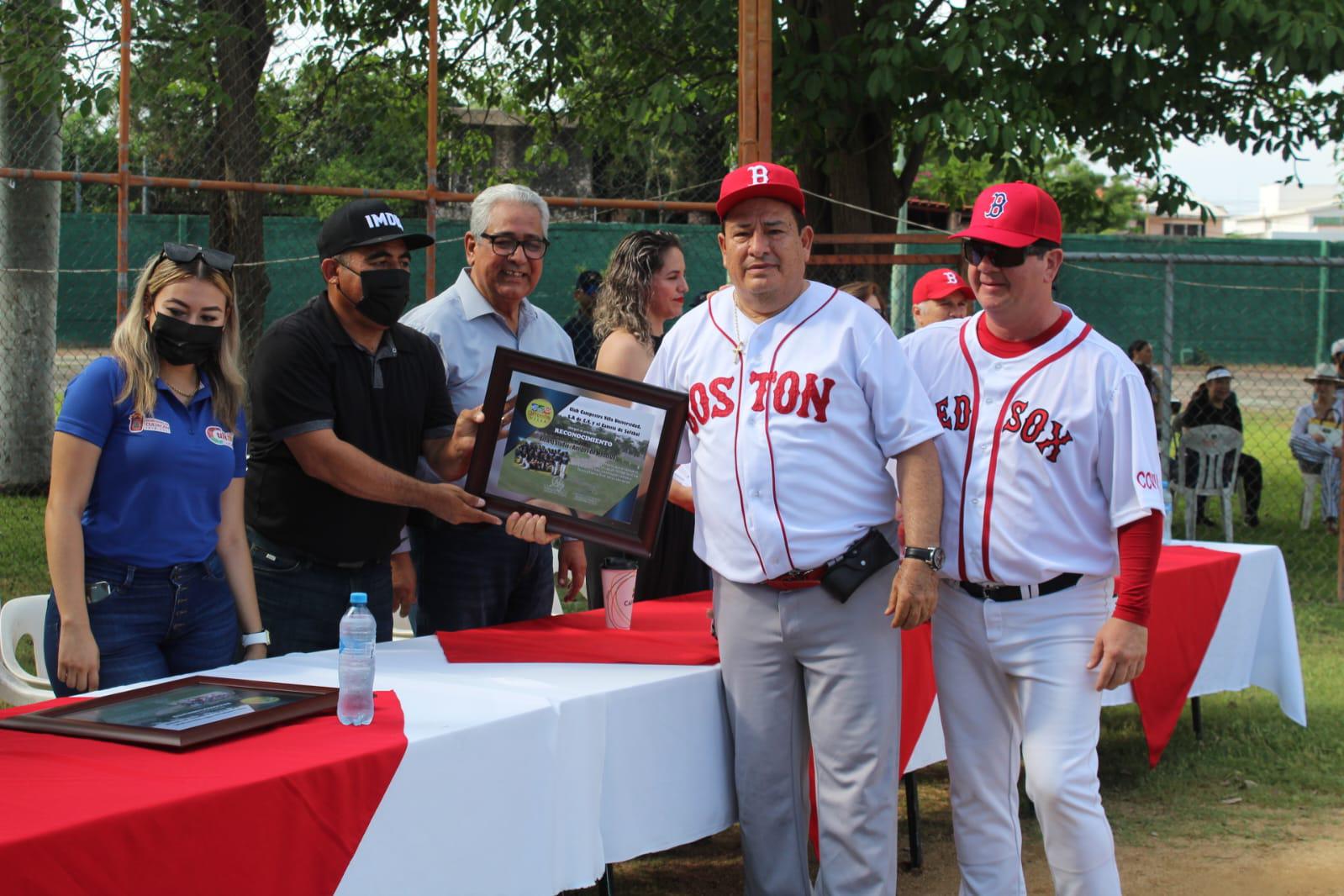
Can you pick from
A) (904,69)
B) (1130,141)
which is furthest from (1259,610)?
(1130,141)

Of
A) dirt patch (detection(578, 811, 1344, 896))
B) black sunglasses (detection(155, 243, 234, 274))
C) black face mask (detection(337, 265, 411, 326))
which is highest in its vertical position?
black sunglasses (detection(155, 243, 234, 274))

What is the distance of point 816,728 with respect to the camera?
3.36 m

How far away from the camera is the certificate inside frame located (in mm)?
3498

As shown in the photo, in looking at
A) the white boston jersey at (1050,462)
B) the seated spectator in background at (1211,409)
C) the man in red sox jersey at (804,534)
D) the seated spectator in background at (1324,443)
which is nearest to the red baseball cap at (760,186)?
the man in red sox jersey at (804,534)

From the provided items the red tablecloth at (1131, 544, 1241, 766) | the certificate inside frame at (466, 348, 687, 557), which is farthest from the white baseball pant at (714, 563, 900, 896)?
the red tablecloth at (1131, 544, 1241, 766)

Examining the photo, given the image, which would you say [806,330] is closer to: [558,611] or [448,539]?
[448,539]

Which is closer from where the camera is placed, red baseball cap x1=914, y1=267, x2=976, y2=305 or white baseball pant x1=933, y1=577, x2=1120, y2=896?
white baseball pant x1=933, y1=577, x2=1120, y2=896

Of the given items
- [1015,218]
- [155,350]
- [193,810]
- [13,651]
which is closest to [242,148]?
[13,651]

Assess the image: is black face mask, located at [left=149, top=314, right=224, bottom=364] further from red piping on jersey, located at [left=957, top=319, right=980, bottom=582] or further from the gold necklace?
red piping on jersey, located at [left=957, top=319, right=980, bottom=582]

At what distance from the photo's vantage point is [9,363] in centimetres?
1106

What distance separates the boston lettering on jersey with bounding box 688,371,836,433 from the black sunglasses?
1.25m

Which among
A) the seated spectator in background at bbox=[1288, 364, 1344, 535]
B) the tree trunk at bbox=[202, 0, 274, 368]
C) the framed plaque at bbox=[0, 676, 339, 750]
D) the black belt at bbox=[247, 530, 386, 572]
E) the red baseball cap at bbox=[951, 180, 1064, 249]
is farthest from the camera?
the seated spectator in background at bbox=[1288, 364, 1344, 535]

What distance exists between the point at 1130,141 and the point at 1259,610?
6343 mm

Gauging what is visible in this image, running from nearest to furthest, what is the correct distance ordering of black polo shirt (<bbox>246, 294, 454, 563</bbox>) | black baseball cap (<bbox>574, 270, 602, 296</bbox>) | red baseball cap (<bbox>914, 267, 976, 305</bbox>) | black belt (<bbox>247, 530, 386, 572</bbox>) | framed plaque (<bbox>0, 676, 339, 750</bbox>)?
1. framed plaque (<bbox>0, 676, 339, 750</bbox>)
2. black polo shirt (<bbox>246, 294, 454, 563</bbox>)
3. black belt (<bbox>247, 530, 386, 572</bbox>)
4. red baseball cap (<bbox>914, 267, 976, 305</bbox>)
5. black baseball cap (<bbox>574, 270, 602, 296</bbox>)
